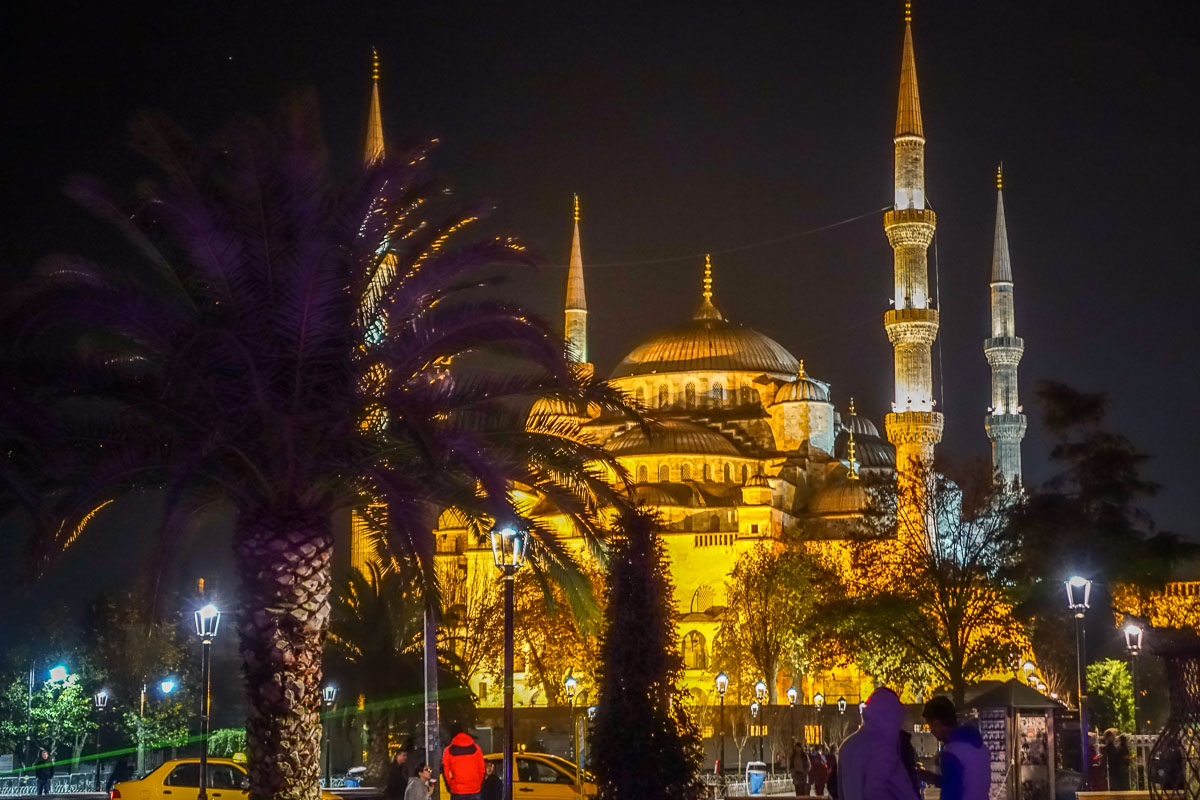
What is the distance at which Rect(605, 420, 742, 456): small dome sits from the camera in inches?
2562

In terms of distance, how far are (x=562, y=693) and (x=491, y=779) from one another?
3149 cm

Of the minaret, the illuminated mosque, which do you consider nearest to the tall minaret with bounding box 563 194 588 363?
the illuminated mosque

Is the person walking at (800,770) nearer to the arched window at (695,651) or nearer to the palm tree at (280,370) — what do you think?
the palm tree at (280,370)

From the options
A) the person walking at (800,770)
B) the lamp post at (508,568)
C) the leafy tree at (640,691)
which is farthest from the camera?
the person walking at (800,770)

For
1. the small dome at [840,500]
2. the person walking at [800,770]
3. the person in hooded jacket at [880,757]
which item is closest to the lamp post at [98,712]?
the person walking at [800,770]

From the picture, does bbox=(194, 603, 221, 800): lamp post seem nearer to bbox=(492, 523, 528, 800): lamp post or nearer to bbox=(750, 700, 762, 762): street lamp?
bbox=(492, 523, 528, 800): lamp post

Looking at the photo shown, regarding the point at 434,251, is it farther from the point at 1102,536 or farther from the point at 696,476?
the point at 696,476

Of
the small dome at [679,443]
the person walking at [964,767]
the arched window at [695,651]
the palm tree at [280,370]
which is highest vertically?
the small dome at [679,443]

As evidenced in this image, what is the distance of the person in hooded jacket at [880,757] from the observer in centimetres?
809

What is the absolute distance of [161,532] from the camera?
13.5m

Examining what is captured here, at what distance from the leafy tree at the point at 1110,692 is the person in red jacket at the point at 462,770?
3268cm

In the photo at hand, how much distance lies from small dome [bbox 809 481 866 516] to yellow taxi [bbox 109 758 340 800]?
43187 millimetres

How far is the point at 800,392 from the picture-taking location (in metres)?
69.4

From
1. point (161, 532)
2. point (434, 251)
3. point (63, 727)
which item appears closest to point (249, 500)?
point (161, 532)
